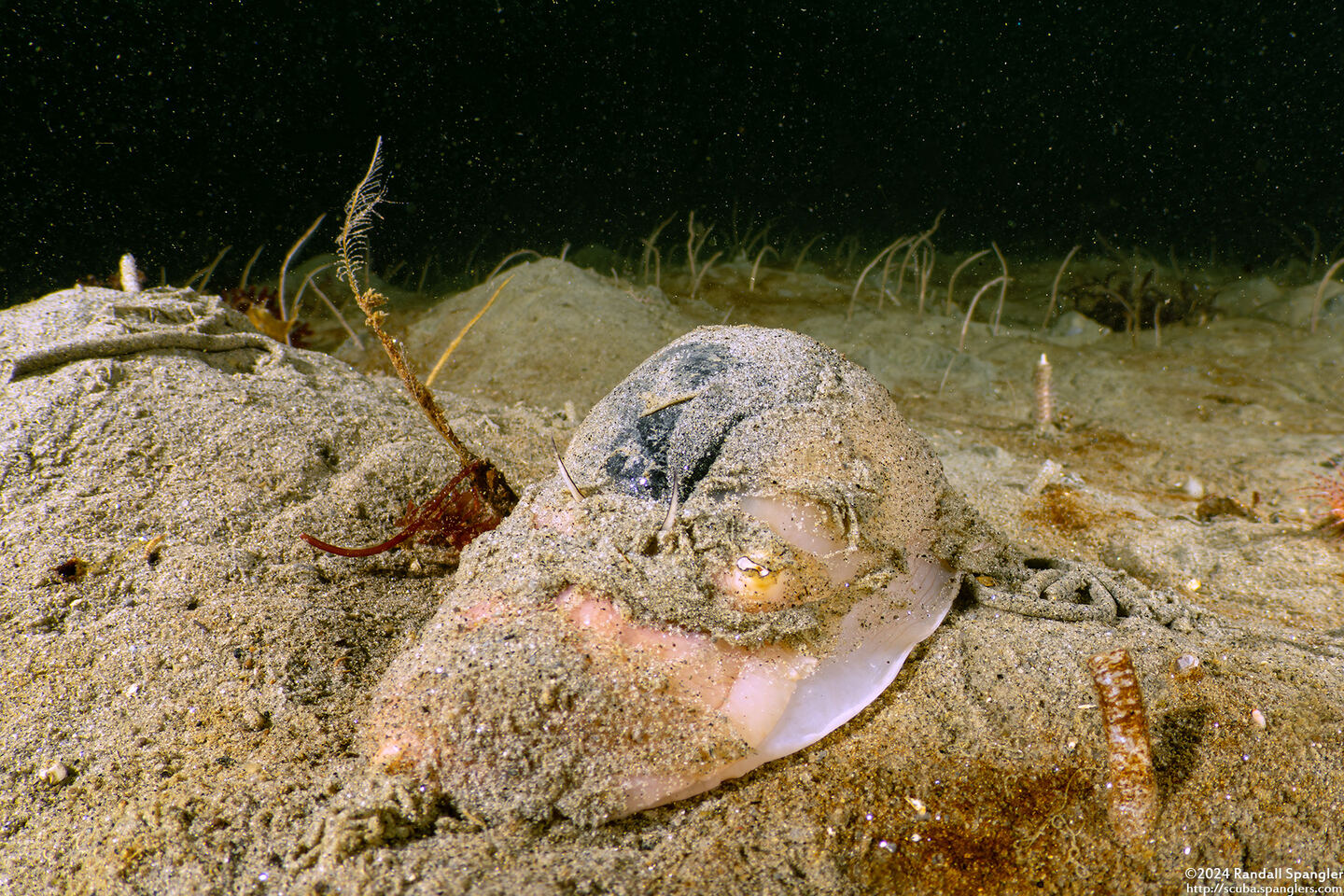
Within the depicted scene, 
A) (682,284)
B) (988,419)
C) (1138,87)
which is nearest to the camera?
(988,419)

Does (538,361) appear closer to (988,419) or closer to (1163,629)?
(988,419)

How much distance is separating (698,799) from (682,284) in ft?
25.1

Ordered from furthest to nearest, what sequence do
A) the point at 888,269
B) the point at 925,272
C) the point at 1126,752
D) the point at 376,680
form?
the point at 888,269
the point at 925,272
the point at 376,680
the point at 1126,752

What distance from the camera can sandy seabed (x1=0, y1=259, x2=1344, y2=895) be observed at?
1230 mm

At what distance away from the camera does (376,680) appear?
66.1 inches

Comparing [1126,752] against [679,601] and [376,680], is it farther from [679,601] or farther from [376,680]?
[376,680]

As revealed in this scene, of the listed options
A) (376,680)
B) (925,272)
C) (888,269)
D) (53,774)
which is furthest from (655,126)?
(53,774)

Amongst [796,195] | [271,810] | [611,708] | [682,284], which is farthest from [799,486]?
[796,195]

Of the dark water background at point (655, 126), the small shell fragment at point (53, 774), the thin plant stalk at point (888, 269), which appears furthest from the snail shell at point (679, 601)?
the dark water background at point (655, 126)

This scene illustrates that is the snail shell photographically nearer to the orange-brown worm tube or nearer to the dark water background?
the orange-brown worm tube

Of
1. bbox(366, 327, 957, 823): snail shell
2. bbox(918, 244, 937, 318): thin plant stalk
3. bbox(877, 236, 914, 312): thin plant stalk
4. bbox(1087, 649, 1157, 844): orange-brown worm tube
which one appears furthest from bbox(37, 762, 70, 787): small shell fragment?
bbox(918, 244, 937, 318): thin plant stalk

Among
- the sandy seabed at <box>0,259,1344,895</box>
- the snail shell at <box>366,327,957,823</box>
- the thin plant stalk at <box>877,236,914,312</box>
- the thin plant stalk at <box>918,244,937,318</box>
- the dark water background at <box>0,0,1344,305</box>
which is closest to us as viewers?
the sandy seabed at <box>0,259,1344,895</box>

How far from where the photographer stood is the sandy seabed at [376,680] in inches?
48.4

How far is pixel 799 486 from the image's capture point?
167 cm
